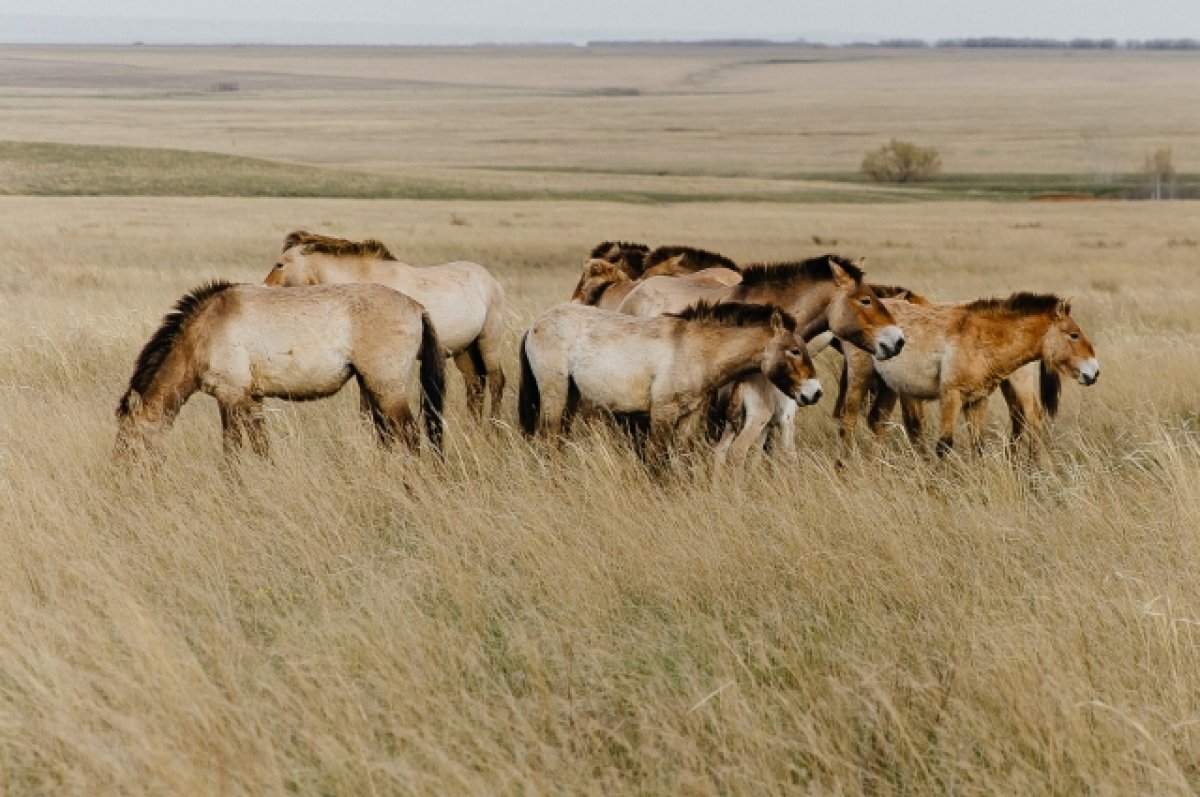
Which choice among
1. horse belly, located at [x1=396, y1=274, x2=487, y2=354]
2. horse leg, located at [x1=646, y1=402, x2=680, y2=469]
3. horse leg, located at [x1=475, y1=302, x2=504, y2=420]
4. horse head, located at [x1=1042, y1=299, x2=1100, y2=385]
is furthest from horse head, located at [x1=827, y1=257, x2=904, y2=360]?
horse leg, located at [x1=475, y1=302, x2=504, y2=420]

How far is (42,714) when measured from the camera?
15.0ft

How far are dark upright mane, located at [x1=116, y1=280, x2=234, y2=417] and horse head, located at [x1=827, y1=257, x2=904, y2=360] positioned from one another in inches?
155

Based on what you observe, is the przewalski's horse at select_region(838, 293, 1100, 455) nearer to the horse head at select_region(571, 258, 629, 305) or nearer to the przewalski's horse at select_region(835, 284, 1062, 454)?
the przewalski's horse at select_region(835, 284, 1062, 454)

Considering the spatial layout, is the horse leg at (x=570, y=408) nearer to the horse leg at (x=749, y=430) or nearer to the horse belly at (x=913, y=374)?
the horse leg at (x=749, y=430)

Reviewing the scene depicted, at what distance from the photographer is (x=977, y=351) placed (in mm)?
9125

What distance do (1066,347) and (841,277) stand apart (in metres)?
1.54

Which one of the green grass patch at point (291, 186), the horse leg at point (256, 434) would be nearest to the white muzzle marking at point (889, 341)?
the horse leg at point (256, 434)

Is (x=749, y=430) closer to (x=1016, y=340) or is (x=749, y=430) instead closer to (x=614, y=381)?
(x=614, y=381)

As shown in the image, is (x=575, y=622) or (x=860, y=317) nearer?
(x=575, y=622)

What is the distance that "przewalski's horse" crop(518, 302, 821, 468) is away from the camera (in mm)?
8148

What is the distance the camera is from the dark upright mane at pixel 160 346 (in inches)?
315

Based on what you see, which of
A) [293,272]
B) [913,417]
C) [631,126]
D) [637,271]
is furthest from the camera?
[631,126]

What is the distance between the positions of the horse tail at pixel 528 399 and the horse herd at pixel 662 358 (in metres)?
0.01

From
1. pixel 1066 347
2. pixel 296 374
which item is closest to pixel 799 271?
pixel 1066 347
